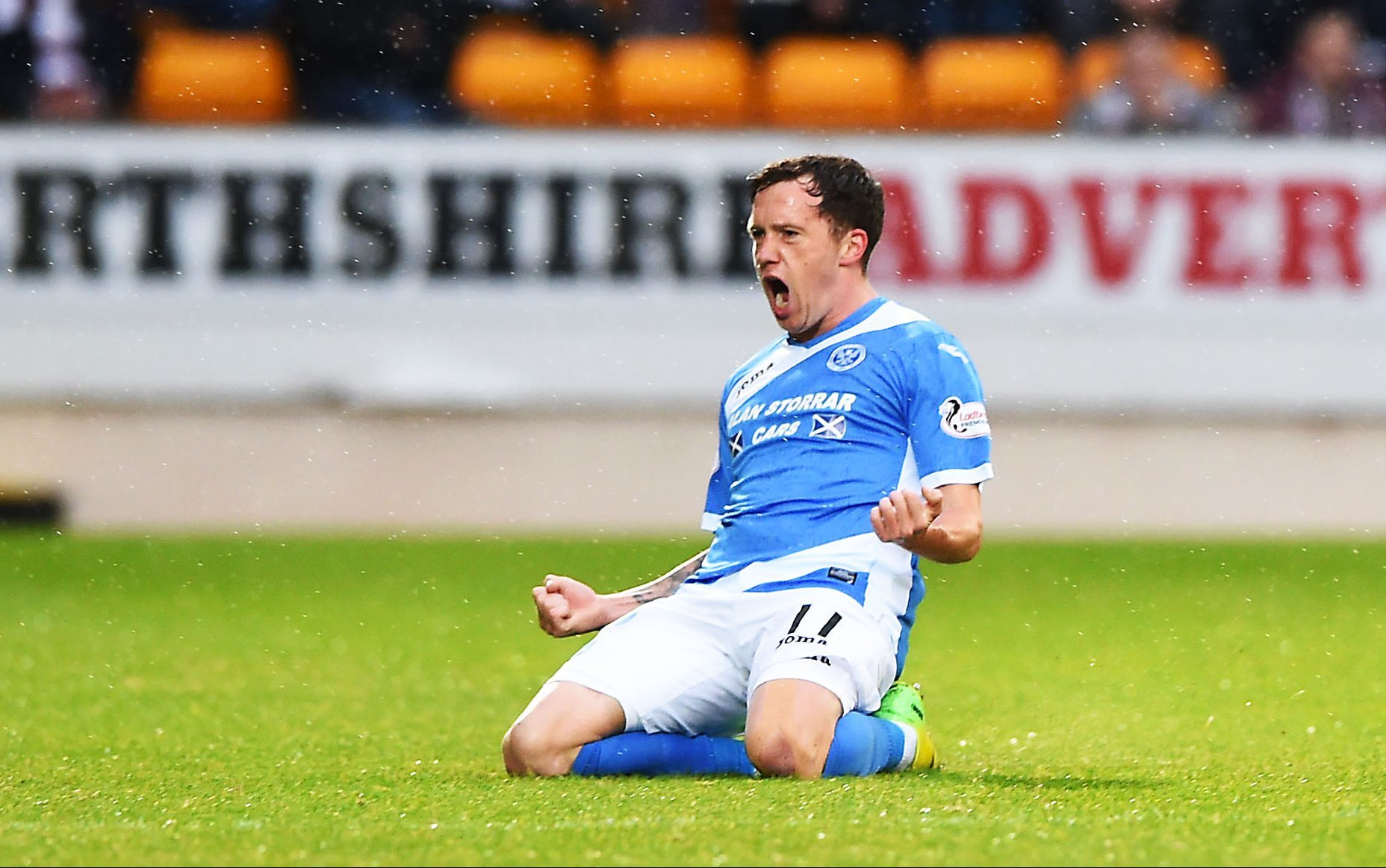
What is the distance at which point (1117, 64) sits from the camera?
1405 cm

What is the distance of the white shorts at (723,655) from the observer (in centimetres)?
541

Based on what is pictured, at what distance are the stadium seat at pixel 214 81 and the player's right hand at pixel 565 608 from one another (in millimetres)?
8589

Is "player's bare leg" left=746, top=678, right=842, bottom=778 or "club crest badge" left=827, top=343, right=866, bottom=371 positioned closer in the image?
"player's bare leg" left=746, top=678, right=842, bottom=778

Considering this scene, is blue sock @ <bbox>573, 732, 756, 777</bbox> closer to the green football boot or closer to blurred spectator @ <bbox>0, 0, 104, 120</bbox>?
the green football boot

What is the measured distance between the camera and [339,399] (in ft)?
43.9

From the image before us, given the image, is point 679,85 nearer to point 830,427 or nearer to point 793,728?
point 830,427

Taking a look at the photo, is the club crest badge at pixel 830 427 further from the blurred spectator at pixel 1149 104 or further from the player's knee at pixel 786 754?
the blurred spectator at pixel 1149 104

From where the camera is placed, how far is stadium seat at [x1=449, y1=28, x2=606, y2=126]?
45.5 feet

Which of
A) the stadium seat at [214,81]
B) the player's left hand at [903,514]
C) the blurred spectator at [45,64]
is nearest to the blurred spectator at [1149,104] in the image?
the stadium seat at [214,81]

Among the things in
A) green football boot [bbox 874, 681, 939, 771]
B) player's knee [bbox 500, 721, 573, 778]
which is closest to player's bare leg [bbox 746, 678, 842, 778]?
green football boot [bbox 874, 681, 939, 771]

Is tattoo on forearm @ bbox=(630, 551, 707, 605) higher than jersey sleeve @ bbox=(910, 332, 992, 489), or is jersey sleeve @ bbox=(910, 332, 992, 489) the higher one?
jersey sleeve @ bbox=(910, 332, 992, 489)

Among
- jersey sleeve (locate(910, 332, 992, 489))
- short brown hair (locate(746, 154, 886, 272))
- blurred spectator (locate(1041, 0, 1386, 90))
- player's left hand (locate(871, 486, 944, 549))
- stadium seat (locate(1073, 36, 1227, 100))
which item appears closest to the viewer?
player's left hand (locate(871, 486, 944, 549))

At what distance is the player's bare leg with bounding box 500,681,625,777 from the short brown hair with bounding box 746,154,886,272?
4.28ft

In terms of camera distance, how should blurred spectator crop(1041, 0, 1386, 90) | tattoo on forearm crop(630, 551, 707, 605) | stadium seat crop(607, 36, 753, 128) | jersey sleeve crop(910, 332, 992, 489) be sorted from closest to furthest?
jersey sleeve crop(910, 332, 992, 489) → tattoo on forearm crop(630, 551, 707, 605) → stadium seat crop(607, 36, 753, 128) → blurred spectator crop(1041, 0, 1386, 90)
